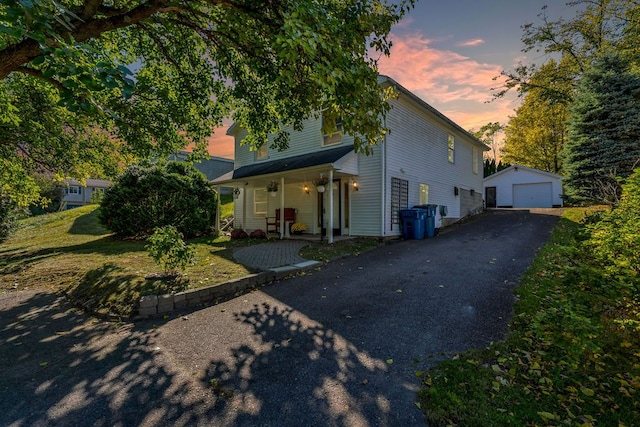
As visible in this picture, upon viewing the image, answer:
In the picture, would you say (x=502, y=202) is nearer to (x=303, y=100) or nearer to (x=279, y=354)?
(x=303, y=100)

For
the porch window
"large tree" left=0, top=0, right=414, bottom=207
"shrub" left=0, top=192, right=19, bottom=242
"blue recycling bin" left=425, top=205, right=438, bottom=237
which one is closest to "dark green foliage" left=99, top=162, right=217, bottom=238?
"large tree" left=0, top=0, right=414, bottom=207

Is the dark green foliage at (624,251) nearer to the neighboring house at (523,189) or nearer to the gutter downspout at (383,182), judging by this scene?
the gutter downspout at (383,182)

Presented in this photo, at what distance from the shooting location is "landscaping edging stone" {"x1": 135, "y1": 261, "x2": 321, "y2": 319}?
193 inches

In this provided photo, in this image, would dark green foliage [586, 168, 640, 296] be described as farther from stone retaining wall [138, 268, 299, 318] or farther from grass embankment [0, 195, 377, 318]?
grass embankment [0, 195, 377, 318]

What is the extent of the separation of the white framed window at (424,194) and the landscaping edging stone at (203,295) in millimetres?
8968

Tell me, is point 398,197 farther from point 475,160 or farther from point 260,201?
point 475,160

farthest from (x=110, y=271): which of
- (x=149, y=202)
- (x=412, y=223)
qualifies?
(x=412, y=223)

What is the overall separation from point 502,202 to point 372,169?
1991 cm

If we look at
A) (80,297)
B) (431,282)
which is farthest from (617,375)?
(80,297)

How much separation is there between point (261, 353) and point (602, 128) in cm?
2039

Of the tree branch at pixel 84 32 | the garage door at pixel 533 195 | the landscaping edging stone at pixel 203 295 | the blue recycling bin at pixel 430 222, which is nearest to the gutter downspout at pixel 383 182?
the blue recycling bin at pixel 430 222

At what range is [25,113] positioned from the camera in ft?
27.2

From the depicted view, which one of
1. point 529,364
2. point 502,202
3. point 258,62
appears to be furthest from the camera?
point 502,202

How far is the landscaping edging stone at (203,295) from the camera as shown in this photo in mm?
4902
